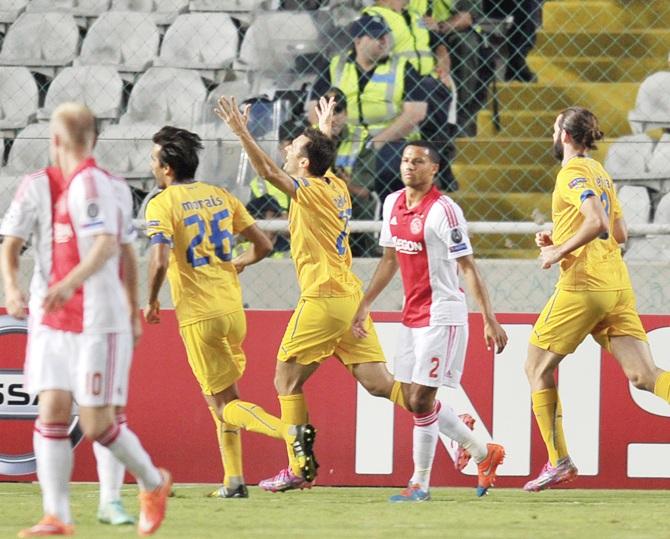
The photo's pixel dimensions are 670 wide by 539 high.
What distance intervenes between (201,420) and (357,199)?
2216mm

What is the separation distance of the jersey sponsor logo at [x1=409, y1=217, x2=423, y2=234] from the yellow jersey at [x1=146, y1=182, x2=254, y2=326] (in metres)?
0.95

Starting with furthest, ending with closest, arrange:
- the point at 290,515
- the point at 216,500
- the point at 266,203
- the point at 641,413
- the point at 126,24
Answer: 1. the point at 126,24
2. the point at 266,203
3. the point at 641,413
4. the point at 216,500
5. the point at 290,515

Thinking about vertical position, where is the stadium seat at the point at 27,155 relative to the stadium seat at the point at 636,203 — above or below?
above

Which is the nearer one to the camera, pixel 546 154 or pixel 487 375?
pixel 487 375

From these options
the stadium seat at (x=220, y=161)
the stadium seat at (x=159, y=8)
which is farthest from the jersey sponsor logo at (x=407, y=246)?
the stadium seat at (x=159, y=8)

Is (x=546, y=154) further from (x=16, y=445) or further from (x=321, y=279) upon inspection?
(x=16, y=445)

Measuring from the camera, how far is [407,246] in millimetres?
7445

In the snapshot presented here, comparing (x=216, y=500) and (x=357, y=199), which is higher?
(x=357, y=199)

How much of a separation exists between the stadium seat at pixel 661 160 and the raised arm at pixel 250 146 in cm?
350

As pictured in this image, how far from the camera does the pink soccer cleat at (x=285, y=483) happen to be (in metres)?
7.84

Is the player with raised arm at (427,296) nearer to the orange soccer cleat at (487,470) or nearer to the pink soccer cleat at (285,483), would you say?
the orange soccer cleat at (487,470)

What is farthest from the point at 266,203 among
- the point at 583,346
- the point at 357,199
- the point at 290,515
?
the point at 290,515

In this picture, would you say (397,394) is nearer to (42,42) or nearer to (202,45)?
(202,45)

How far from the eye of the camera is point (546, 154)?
10.8 metres
